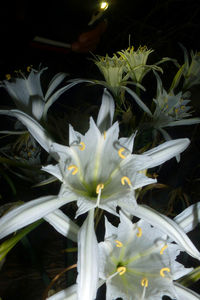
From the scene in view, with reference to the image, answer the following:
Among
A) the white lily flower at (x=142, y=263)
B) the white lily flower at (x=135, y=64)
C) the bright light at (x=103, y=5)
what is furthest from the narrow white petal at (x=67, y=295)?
the bright light at (x=103, y=5)

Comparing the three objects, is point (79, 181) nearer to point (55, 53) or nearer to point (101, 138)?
point (101, 138)

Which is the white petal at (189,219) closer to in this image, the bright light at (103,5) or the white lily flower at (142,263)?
the white lily flower at (142,263)

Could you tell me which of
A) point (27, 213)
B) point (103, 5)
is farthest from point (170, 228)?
point (103, 5)

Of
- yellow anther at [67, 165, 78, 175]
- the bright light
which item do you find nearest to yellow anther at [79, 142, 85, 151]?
yellow anther at [67, 165, 78, 175]

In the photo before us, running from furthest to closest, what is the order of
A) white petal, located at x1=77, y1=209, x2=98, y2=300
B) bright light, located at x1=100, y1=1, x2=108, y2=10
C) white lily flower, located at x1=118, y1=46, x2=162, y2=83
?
1. bright light, located at x1=100, y1=1, x2=108, y2=10
2. white lily flower, located at x1=118, y1=46, x2=162, y2=83
3. white petal, located at x1=77, y1=209, x2=98, y2=300

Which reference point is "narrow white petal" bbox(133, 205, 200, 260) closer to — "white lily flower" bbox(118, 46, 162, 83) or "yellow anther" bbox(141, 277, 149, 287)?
"yellow anther" bbox(141, 277, 149, 287)
